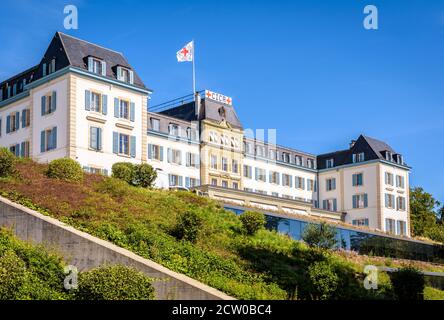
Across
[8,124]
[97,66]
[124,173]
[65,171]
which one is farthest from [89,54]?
[65,171]

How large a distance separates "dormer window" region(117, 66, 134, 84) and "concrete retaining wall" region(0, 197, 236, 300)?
86.7 ft

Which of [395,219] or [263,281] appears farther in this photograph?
[395,219]

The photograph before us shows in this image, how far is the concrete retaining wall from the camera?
2200 centimetres

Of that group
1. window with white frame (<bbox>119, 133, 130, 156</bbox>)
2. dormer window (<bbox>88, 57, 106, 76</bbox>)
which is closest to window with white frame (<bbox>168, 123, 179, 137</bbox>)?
window with white frame (<bbox>119, 133, 130, 156</bbox>)

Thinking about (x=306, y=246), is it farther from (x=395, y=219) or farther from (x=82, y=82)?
(x=395, y=219)

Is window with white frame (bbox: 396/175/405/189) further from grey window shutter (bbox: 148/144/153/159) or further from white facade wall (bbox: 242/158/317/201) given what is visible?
grey window shutter (bbox: 148/144/153/159)

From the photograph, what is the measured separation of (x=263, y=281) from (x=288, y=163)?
5125 centimetres

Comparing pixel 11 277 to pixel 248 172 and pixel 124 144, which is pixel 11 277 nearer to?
pixel 124 144

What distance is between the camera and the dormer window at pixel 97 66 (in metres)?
52.2

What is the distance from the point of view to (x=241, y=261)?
2747cm

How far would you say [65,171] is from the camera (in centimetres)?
3416

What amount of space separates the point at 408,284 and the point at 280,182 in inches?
1835

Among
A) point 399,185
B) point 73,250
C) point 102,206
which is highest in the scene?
point 399,185
